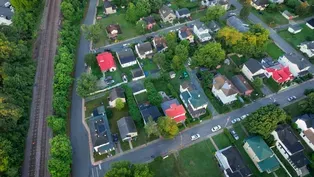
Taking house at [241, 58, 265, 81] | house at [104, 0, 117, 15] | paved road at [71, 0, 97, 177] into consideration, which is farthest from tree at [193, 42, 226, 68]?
house at [104, 0, 117, 15]

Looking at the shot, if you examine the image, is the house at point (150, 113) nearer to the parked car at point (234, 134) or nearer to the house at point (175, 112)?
the house at point (175, 112)

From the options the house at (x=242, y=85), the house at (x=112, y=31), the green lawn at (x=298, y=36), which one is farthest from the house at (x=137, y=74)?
the green lawn at (x=298, y=36)

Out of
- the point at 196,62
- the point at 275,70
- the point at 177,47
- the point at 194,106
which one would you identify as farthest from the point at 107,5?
the point at 275,70

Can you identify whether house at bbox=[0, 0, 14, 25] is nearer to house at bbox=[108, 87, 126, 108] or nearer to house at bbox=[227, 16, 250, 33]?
house at bbox=[108, 87, 126, 108]

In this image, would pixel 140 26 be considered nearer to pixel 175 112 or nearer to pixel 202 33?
pixel 202 33

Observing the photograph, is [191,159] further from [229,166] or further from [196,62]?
[196,62]

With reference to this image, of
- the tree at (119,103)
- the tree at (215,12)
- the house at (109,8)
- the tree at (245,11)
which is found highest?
the house at (109,8)

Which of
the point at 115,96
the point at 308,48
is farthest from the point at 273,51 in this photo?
the point at 115,96
